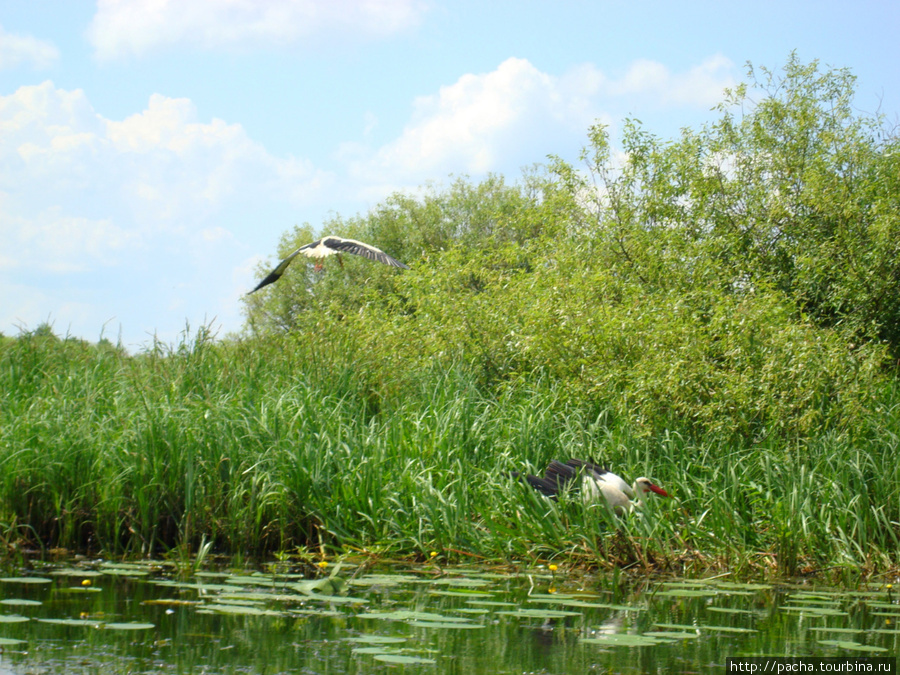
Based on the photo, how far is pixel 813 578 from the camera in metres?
5.09

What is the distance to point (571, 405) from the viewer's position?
754 cm

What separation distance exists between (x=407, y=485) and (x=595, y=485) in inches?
53.1

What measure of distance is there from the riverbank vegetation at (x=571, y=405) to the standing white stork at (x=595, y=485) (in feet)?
0.46

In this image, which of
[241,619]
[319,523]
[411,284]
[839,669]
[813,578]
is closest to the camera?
[839,669]

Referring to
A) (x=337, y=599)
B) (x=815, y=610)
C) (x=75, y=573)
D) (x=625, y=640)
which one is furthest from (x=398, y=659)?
(x=75, y=573)

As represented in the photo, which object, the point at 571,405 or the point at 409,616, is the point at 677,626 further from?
the point at 571,405

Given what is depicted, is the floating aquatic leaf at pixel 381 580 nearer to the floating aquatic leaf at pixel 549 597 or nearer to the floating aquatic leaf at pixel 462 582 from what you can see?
the floating aquatic leaf at pixel 462 582

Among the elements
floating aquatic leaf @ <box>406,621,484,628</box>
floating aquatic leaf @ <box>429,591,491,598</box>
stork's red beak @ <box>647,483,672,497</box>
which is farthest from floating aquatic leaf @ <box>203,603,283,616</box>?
stork's red beak @ <box>647,483,672,497</box>

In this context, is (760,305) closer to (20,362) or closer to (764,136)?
(764,136)

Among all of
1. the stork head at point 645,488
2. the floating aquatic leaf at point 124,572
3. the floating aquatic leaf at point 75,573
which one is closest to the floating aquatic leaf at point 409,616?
the floating aquatic leaf at point 124,572

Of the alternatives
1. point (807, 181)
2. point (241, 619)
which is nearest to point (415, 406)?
point (241, 619)

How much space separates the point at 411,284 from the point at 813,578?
25.6 feet

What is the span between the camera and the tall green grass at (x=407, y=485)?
5.34m

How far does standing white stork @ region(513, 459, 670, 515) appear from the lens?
5.49 metres
